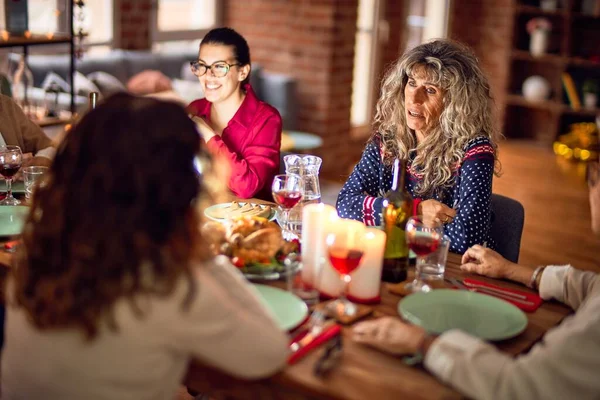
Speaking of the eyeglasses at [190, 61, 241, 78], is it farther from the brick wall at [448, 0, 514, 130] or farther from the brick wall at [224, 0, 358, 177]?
the brick wall at [448, 0, 514, 130]

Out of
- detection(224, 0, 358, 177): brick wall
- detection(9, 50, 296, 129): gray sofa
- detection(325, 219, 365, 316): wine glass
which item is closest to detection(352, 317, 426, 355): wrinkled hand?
detection(325, 219, 365, 316): wine glass

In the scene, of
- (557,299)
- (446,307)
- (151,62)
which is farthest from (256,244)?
(151,62)

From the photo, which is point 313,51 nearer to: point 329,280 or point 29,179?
point 29,179

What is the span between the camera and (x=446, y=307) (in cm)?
165

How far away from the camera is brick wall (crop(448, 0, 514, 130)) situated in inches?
291

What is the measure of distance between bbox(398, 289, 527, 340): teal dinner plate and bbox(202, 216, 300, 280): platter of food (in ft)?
0.95

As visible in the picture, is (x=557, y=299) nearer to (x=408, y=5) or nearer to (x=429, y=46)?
(x=429, y=46)

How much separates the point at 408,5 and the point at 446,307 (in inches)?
218

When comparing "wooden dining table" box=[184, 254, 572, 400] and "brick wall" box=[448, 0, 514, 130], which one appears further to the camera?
"brick wall" box=[448, 0, 514, 130]

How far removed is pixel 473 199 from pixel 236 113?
0.89 meters

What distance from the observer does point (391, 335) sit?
146cm

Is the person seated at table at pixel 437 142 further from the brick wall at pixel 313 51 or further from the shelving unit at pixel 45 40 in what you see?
the brick wall at pixel 313 51

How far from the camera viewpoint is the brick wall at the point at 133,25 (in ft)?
16.7

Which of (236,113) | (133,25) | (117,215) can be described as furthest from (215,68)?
(133,25)
